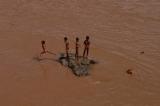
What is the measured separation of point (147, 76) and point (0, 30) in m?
4.23

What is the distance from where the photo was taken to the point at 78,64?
7.70m

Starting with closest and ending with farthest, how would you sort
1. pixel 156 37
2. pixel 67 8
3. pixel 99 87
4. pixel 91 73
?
1. pixel 99 87
2. pixel 91 73
3. pixel 156 37
4. pixel 67 8

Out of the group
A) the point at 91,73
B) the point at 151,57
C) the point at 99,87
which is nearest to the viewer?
the point at 99,87

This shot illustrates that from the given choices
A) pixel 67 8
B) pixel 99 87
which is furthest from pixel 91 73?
pixel 67 8

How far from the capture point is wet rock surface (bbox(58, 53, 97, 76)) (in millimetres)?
7520

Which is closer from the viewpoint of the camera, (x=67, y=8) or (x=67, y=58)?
(x=67, y=58)

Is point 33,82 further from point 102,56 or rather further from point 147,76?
point 147,76

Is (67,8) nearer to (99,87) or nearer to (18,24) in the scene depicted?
(18,24)

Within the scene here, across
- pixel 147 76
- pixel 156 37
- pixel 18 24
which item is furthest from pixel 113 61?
pixel 18 24

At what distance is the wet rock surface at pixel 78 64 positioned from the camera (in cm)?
752

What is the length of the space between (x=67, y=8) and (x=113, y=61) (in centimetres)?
381

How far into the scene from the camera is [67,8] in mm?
11367

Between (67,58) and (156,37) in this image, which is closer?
(67,58)

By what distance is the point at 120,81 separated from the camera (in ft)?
24.3
